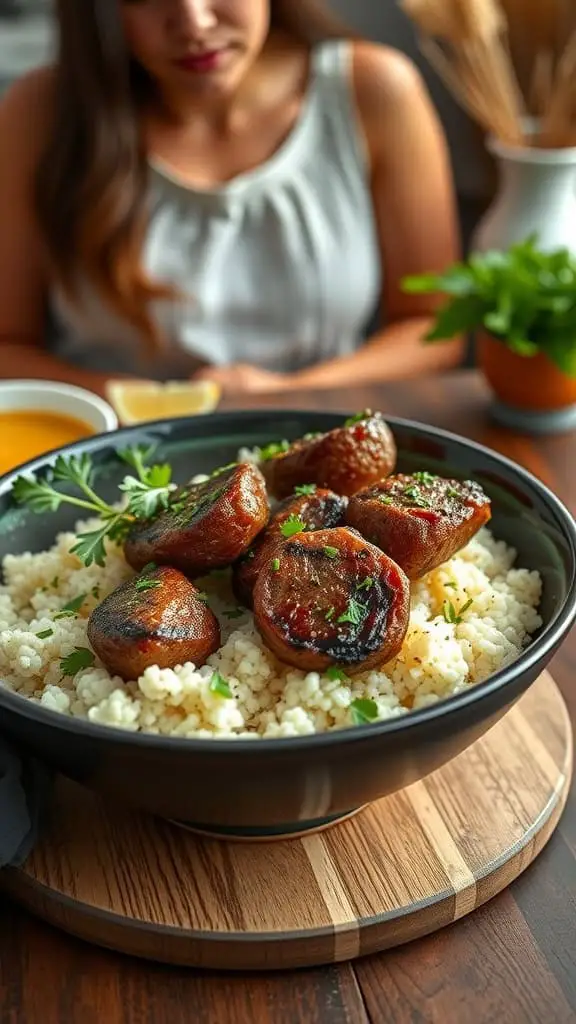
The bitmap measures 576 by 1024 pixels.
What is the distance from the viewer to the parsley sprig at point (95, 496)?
1130 mm

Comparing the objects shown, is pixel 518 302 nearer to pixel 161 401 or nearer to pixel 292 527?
pixel 161 401

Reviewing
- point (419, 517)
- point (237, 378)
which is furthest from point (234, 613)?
point (237, 378)

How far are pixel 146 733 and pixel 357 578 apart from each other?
10.0 inches

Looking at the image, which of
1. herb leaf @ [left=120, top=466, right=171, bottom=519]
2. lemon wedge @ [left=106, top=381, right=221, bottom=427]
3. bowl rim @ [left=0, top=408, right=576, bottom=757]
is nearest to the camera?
bowl rim @ [left=0, top=408, right=576, bottom=757]

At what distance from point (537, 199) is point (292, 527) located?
4.29 feet

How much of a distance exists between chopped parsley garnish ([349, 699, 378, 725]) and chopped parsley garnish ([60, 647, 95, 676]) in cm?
26

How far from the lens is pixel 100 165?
8.04 feet

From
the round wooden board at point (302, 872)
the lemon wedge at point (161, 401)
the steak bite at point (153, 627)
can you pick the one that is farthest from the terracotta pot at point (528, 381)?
the steak bite at point (153, 627)

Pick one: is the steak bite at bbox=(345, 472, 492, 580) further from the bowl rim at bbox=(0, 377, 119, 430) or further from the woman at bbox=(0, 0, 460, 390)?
the woman at bbox=(0, 0, 460, 390)

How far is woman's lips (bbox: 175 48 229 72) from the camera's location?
7.65 ft

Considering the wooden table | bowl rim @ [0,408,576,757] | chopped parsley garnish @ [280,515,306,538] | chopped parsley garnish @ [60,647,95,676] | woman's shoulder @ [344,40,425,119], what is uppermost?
woman's shoulder @ [344,40,425,119]

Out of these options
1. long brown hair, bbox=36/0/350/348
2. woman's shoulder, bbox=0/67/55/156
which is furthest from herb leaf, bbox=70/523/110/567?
woman's shoulder, bbox=0/67/55/156

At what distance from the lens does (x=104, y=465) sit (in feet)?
4.31

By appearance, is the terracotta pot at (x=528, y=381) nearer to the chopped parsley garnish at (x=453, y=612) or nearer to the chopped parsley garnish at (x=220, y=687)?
the chopped parsley garnish at (x=453, y=612)
